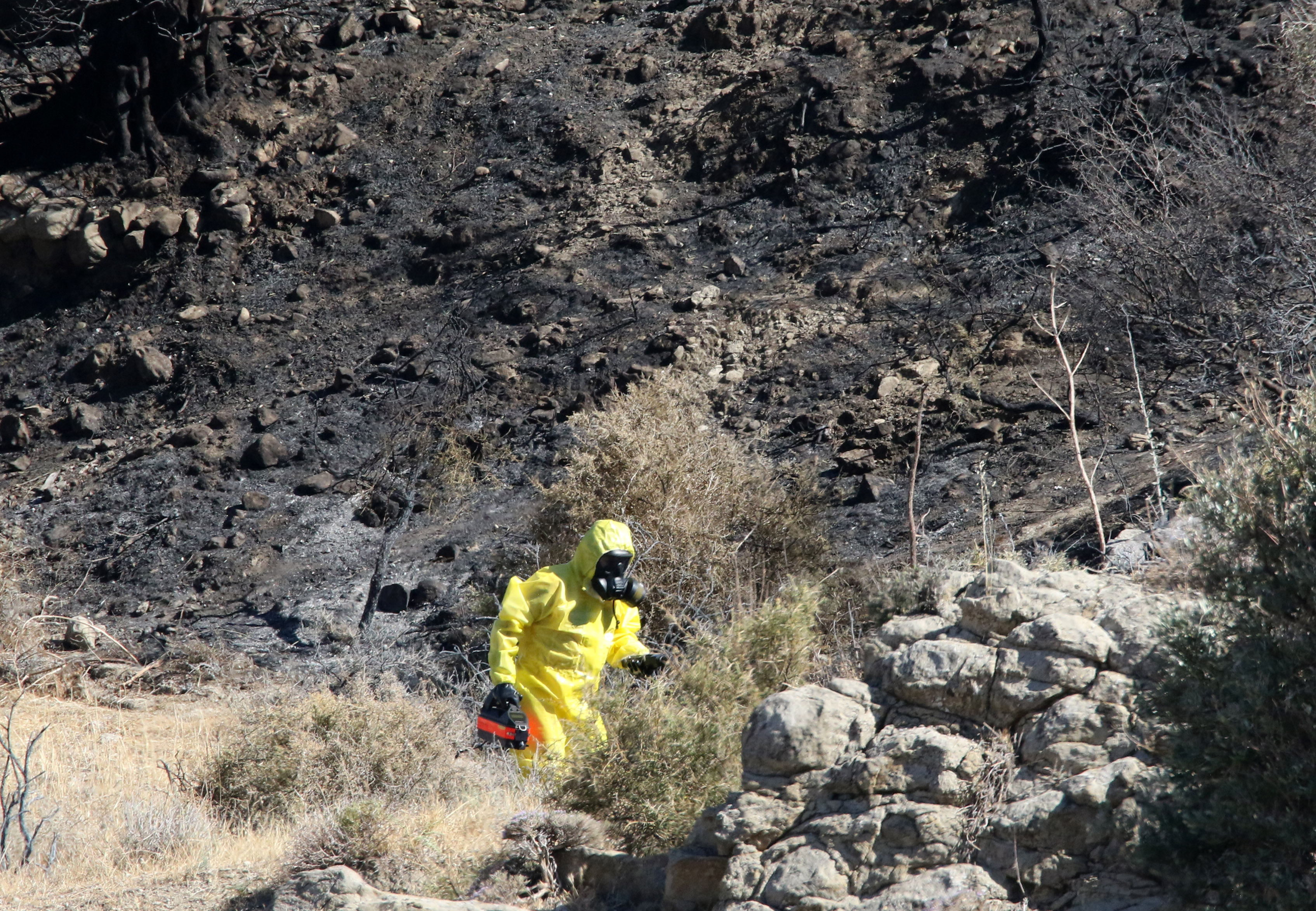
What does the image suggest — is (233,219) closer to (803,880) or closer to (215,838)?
(215,838)

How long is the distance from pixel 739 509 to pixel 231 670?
15.5ft

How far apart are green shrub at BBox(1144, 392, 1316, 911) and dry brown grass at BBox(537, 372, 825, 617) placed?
530cm

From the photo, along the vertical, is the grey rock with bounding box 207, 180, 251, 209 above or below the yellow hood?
below

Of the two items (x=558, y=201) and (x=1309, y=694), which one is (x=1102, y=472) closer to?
(x=1309, y=694)

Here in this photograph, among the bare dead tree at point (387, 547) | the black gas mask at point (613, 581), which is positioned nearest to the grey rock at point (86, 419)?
the bare dead tree at point (387, 547)

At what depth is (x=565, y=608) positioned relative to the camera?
5.83m

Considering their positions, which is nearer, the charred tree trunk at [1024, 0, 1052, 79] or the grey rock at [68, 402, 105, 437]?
the grey rock at [68, 402, 105, 437]

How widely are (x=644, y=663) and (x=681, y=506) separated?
3.19m

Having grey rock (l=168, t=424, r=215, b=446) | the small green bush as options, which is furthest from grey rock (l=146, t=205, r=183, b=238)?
the small green bush

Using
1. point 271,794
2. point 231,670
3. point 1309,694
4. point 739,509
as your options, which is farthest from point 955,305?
point 1309,694

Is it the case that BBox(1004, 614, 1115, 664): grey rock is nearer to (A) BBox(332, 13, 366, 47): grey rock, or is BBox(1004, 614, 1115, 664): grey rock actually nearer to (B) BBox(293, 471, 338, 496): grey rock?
(B) BBox(293, 471, 338, 496): grey rock

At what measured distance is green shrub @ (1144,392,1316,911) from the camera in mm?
3002

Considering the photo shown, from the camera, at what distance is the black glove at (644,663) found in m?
5.92

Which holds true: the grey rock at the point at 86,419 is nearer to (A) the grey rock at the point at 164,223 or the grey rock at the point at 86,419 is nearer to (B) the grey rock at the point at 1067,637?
(A) the grey rock at the point at 164,223
